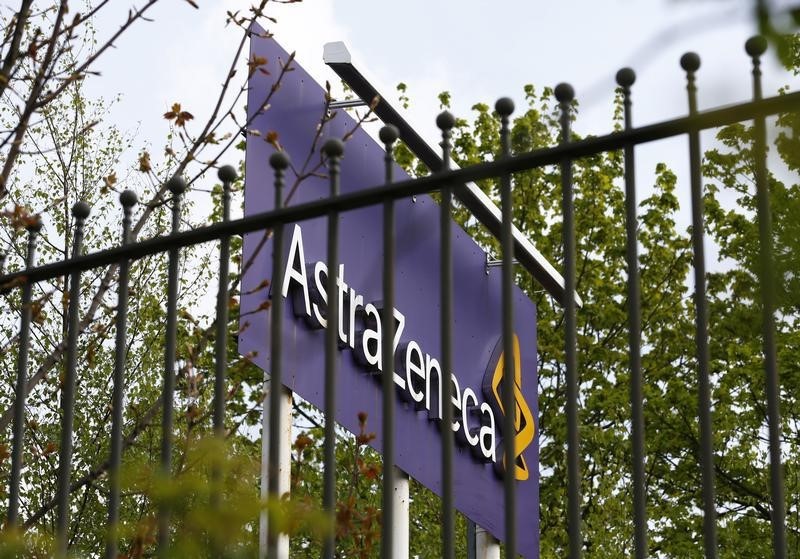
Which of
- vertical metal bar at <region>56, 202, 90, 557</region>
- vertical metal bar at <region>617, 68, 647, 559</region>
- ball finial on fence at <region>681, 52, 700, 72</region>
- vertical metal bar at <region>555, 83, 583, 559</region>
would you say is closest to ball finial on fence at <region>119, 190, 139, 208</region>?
vertical metal bar at <region>56, 202, 90, 557</region>

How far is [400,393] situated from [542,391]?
10.9m

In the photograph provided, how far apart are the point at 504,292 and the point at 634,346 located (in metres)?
0.35

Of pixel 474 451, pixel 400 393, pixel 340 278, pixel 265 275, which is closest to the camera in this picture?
pixel 265 275

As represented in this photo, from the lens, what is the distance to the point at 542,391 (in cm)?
1855

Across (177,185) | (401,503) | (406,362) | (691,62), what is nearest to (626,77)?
(691,62)

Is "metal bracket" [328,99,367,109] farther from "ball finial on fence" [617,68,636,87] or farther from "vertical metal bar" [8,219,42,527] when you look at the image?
"ball finial on fence" [617,68,636,87]

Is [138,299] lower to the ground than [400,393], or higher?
higher

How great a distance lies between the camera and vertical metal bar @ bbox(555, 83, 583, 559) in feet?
9.63

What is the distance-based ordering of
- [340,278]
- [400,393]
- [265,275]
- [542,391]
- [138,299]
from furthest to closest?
[542,391] → [138,299] → [400,393] → [340,278] → [265,275]

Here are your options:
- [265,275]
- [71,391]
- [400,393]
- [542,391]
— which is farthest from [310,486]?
[71,391]

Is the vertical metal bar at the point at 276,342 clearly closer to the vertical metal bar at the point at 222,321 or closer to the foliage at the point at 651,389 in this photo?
the vertical metal bar at the point at 222,321

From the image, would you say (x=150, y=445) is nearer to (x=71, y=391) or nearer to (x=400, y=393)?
(x=400, y=393)

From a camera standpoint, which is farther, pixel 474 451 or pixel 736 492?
pixel 736 492

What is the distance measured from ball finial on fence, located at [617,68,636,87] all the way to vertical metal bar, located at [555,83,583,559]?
0.37 ft
